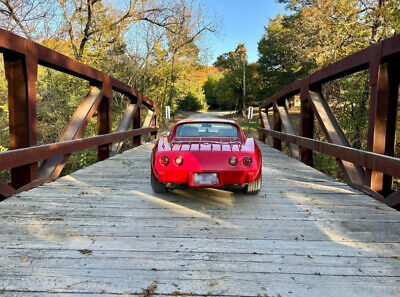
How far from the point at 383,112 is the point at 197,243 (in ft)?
9.47

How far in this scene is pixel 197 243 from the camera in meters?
2.80

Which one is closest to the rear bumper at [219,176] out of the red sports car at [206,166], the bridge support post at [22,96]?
the red sports car at [206,166]

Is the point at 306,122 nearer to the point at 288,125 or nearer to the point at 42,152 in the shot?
the point at 288,125

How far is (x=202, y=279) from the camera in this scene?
2197mm

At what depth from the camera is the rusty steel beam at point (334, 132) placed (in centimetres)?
492

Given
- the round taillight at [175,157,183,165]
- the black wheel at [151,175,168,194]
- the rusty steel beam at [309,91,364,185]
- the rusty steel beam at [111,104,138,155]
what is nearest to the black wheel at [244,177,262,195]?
the round taillight at [175,157,183,165]

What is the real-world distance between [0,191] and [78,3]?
13924 mm

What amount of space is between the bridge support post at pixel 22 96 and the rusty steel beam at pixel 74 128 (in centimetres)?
87

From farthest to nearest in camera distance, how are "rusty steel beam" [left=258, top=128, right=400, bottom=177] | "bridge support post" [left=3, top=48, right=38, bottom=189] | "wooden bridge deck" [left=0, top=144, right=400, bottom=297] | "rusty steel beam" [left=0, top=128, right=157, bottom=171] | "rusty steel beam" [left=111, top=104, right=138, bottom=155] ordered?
"rusty steel beam" [left=111, top=104, right=138, bottom=155] → "bridge support post" [left=3, top=48, right=38, bottom=189] → "rusty steel beam" [left=0, top=128, right=157, bottom=171] → "rusty steel beam" [left=258, top=128, right=400, bottom=177] → "wooden bridge deck" [left=0, top=144, right=400, bottom=297]

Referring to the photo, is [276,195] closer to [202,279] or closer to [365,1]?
[202,279]

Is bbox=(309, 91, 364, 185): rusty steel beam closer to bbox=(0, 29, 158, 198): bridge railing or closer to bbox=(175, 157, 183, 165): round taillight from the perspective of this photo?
bbox=(175, 157, 183, 165): round taillight

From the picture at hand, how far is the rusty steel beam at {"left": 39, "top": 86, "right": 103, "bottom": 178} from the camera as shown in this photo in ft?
16.8

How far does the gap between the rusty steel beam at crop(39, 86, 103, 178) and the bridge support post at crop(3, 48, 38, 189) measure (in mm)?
868

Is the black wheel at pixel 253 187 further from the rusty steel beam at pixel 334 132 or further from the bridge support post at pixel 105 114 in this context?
the bridge support post at pixel 105 114
